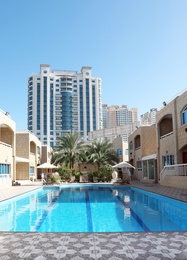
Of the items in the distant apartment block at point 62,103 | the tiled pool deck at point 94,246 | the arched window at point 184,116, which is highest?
the distant apartment block at point 62,103

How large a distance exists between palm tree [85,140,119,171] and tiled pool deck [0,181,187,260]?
25.6 meters

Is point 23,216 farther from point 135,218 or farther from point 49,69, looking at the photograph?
point 49,69

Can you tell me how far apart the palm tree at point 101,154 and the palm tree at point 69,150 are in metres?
1.50

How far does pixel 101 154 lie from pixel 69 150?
12.9ft

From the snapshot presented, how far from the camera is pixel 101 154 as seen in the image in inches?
1272

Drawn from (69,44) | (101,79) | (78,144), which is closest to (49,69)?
(101,79)

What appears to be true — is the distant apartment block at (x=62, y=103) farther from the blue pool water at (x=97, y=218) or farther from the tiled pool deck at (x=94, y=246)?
the tiled pool deck at (x=94, y=246)

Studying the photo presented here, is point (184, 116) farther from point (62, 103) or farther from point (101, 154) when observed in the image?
point (62, 103)

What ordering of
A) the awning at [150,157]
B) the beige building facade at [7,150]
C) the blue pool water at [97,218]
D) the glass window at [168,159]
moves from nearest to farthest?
1. the blue pool water at [97,218]
2. the glass window at [168,159]
3. the beige building facade at [7,150]
4. the awning at [150,157]

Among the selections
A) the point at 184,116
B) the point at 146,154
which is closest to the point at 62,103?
the point at 146,154

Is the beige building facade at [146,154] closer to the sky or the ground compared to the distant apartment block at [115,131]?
closer to the ground

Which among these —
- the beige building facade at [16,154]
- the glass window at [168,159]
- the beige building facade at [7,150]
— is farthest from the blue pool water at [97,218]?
the beige building facade at [16,154]

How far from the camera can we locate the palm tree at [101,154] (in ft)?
105

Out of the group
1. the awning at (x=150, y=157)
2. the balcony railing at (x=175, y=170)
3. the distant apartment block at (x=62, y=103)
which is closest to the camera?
the balcony railing at (x=175, y=170)
